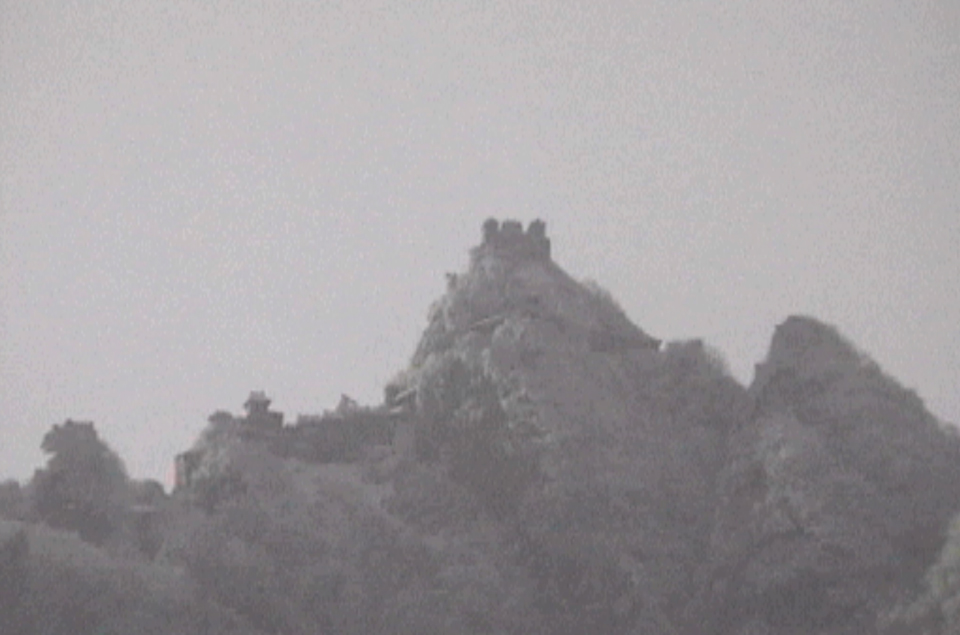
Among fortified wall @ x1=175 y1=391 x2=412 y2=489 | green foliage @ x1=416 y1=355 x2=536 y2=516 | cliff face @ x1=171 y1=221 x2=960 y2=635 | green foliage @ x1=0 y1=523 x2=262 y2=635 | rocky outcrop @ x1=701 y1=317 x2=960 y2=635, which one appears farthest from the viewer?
fortified wall @ x1=175 y1=391 x2=412 y2=489

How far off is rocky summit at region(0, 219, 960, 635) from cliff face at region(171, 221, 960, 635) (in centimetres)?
12

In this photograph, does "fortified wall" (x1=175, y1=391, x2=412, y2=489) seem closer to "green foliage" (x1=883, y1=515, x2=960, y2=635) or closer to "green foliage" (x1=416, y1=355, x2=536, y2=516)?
"green foliage" (x1=416, y1=355, x2=536, y2=516)

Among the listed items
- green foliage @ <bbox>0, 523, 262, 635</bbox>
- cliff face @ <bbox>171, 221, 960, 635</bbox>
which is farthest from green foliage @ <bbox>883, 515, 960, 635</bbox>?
green foliage @ <bbox>0, 523, 262, 635</bbox>

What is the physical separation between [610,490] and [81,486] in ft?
98.0

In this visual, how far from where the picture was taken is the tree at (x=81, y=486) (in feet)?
147

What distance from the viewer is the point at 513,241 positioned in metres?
61.2

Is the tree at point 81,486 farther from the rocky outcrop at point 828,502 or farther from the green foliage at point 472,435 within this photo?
the rocky outcrop at point 828,502

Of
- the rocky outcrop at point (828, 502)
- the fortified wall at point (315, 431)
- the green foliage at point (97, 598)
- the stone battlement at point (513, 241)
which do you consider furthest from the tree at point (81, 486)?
the rocky outcrop at point (828, 502)

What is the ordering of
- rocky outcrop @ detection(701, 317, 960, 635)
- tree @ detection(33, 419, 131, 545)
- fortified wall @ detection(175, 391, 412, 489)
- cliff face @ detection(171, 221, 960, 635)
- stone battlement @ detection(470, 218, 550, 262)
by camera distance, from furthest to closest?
1. stone battlement @ detection(470, 218, 550, 262)
2. fortified wall @ detection(175, 391, 412, 489)
3. tree @ detection(33, 419, 131, 545)
4. cliff face @ detection(171, 221, 960, 635)
5. rocky outcrop @ detection(701, 317, 960, 635)

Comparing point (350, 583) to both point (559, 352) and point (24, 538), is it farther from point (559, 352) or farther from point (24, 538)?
point (559, 352)

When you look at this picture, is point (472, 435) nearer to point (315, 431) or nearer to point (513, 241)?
point (315, 431)

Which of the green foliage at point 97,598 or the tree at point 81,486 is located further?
the tree at point 81,486

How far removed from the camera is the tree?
147 ft

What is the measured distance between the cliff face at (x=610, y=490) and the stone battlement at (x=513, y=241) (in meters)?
5.50
